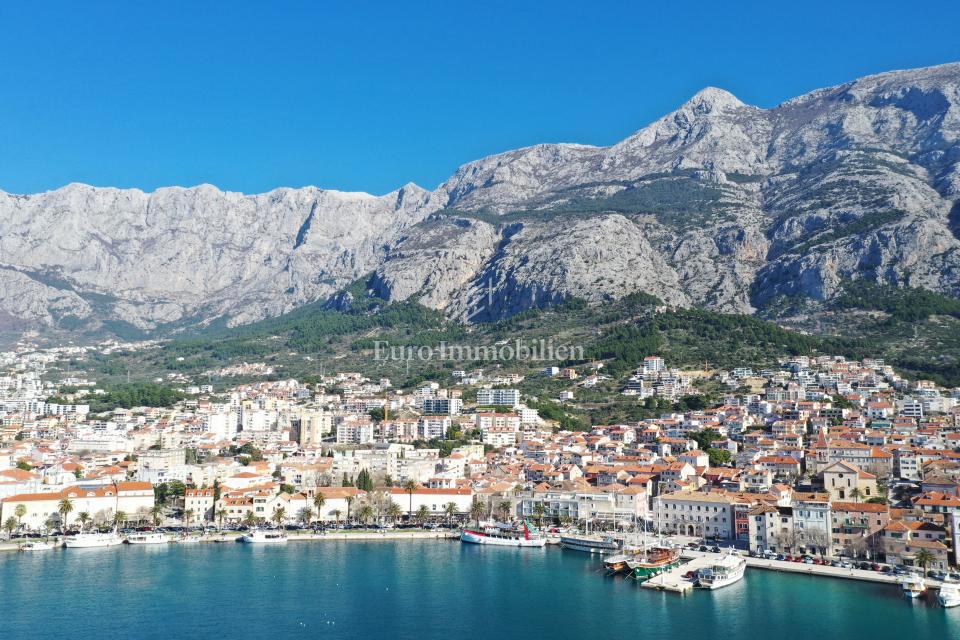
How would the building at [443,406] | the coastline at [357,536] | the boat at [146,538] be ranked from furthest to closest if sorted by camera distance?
1. the building at [443,406]
2. the coastline at [357,536]
3. the boat at [146,538]

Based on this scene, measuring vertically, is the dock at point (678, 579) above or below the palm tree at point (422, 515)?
below

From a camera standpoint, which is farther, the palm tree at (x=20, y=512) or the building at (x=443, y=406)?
the building at (x=443, y=406)

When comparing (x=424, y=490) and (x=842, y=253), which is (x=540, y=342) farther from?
(x=424, y=490)

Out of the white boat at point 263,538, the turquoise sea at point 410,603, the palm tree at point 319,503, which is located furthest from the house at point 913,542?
the palm tree at point 319,503

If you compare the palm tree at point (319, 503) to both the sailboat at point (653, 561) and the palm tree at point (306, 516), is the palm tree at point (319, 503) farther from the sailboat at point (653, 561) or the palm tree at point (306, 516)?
the sailboat at point (653, 561)

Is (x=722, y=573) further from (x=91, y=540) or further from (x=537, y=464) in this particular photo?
(x=91, y=540)
